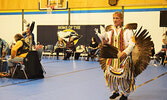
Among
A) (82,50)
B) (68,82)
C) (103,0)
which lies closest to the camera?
(68,82)

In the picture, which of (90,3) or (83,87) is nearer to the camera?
(83,87)

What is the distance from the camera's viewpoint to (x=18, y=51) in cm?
714

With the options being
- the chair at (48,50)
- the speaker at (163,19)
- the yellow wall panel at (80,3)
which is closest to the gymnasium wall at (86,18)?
the yellow wall panel at (80,3)

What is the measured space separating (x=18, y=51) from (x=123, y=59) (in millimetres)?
3560

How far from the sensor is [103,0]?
1551 cm

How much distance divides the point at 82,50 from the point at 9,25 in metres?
6.13

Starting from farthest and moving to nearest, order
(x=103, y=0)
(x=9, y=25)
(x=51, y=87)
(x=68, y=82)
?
(x=9, y=25) → (x=103, y=0) → (x=68, y=82) → (x=51, y=87)

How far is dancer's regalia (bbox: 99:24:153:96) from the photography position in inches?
172

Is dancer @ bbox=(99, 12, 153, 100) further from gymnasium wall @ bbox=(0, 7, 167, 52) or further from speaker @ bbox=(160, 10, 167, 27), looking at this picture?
gymnasium wall @ bbox=(0, 7, 167, 52)

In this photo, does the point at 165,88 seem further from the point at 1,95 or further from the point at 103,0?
the point at 103,0

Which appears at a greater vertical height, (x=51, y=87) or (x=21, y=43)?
(x=21, y=43)

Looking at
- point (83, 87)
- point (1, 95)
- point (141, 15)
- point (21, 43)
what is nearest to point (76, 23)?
point (141, 15)

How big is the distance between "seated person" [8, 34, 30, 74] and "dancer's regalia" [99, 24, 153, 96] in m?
3.11

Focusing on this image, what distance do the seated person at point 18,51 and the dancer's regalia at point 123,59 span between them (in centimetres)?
311
